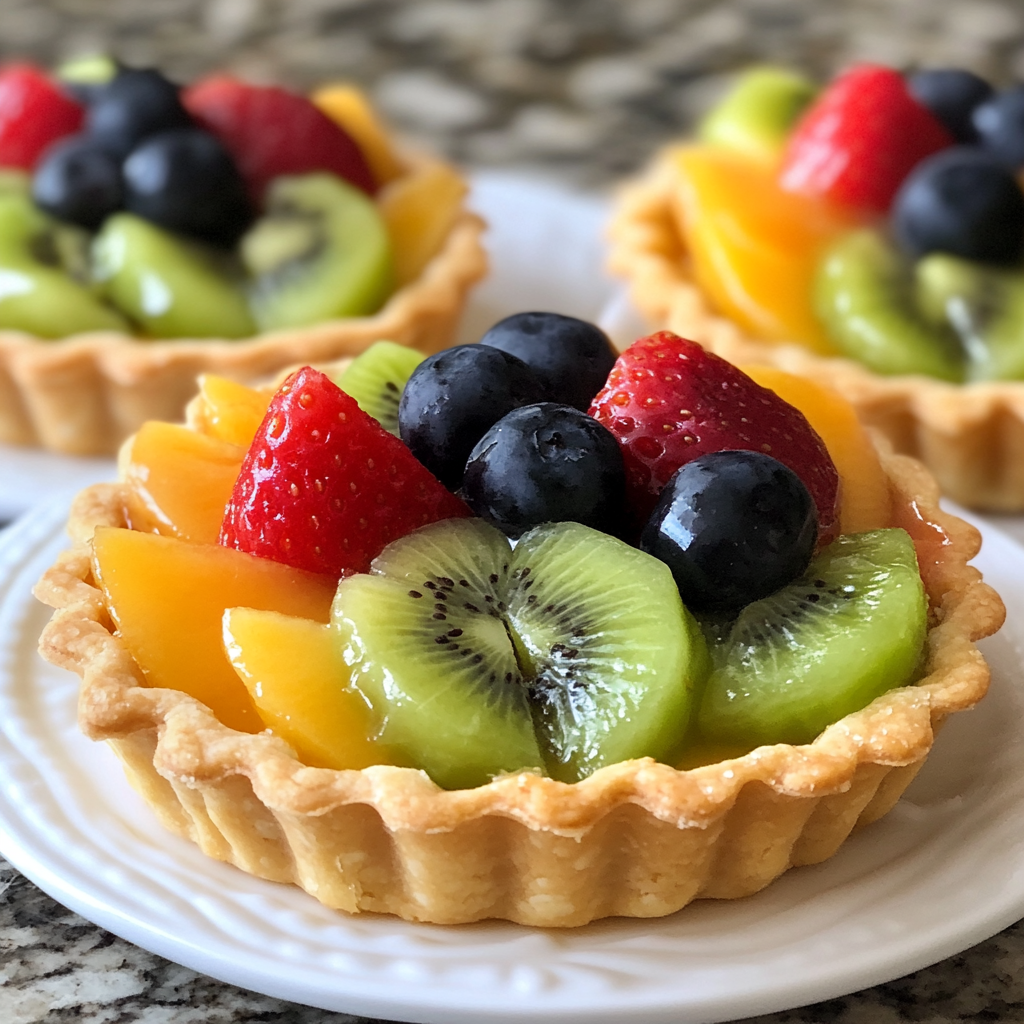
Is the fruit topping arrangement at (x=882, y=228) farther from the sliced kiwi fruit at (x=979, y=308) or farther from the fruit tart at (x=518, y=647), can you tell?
the fruit tart at (x=518, y=647)

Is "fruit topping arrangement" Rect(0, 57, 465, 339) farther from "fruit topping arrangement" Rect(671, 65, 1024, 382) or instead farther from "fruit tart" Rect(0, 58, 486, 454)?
"fruit topping arrangement" Rect(671, 65, 1024, 382)

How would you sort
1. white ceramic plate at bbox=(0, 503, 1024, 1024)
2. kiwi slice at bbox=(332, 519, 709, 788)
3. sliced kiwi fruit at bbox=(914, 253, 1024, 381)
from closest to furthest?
white ceramic plate at bbox=(0, 503, 1024, 1024) → kiwi slice at bbox=(332, 519, 709, 788) → sliced kiwi fruit at bbox=(914, 253, 1024, 381)

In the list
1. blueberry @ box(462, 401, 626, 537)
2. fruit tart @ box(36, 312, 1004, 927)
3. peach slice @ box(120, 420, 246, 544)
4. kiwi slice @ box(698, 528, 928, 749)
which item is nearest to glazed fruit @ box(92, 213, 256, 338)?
peach slice @ box(120, 420, 246, 544)

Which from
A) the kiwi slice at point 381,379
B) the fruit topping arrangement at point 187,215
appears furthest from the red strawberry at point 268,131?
the kiwi slice at point 381,379

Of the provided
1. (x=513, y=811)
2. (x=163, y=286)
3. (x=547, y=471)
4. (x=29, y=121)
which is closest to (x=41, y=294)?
(x=163, y=286)

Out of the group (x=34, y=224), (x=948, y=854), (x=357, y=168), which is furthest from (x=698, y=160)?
(x=948, y=854)

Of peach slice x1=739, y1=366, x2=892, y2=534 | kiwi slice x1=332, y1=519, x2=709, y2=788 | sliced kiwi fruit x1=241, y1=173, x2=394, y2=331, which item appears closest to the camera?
kiwi slice x1=332, y1=519, x2=709, y2=788
